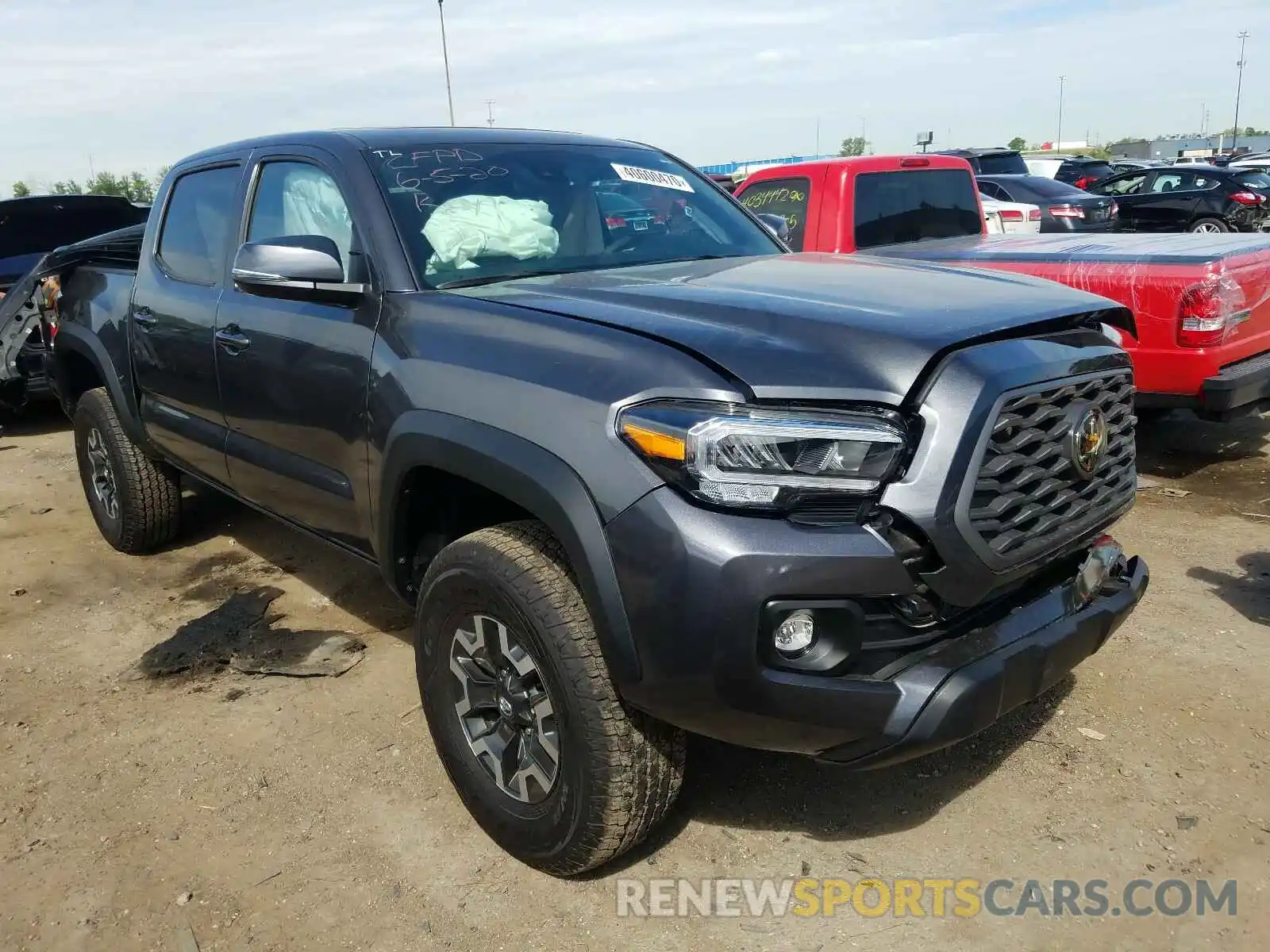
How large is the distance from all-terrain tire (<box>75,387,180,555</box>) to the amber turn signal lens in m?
3.53

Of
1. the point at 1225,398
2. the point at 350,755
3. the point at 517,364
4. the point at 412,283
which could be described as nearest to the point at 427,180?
the point at 412,283

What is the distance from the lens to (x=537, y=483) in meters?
2.27

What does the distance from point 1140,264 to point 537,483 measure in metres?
4.13

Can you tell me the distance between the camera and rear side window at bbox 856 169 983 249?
639 centimetres

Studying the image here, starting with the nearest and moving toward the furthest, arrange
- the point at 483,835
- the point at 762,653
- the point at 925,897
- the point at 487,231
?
1. the point at 762,653
2. the point at 925,897
3. the point at 483,835
4. the point at 487,231

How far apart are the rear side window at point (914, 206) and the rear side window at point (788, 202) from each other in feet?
1.09

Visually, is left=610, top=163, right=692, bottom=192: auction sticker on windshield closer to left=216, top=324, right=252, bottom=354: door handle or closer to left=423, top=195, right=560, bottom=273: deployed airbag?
left=423, top=195, right=560, bottom=273: deployed airbag

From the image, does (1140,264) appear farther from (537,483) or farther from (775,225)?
(537,483)

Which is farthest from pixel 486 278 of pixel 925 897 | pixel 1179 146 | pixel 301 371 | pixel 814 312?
pixel 1179 146

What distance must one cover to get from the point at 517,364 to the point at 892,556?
98 cm

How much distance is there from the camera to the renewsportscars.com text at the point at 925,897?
242 cm

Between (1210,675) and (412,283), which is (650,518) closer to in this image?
(412,283)

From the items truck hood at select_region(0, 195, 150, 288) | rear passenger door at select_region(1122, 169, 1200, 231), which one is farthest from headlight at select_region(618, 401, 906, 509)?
rear passenger door at select_region(1122, 169, 1200, 231)

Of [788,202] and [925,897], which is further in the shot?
[788,202]
